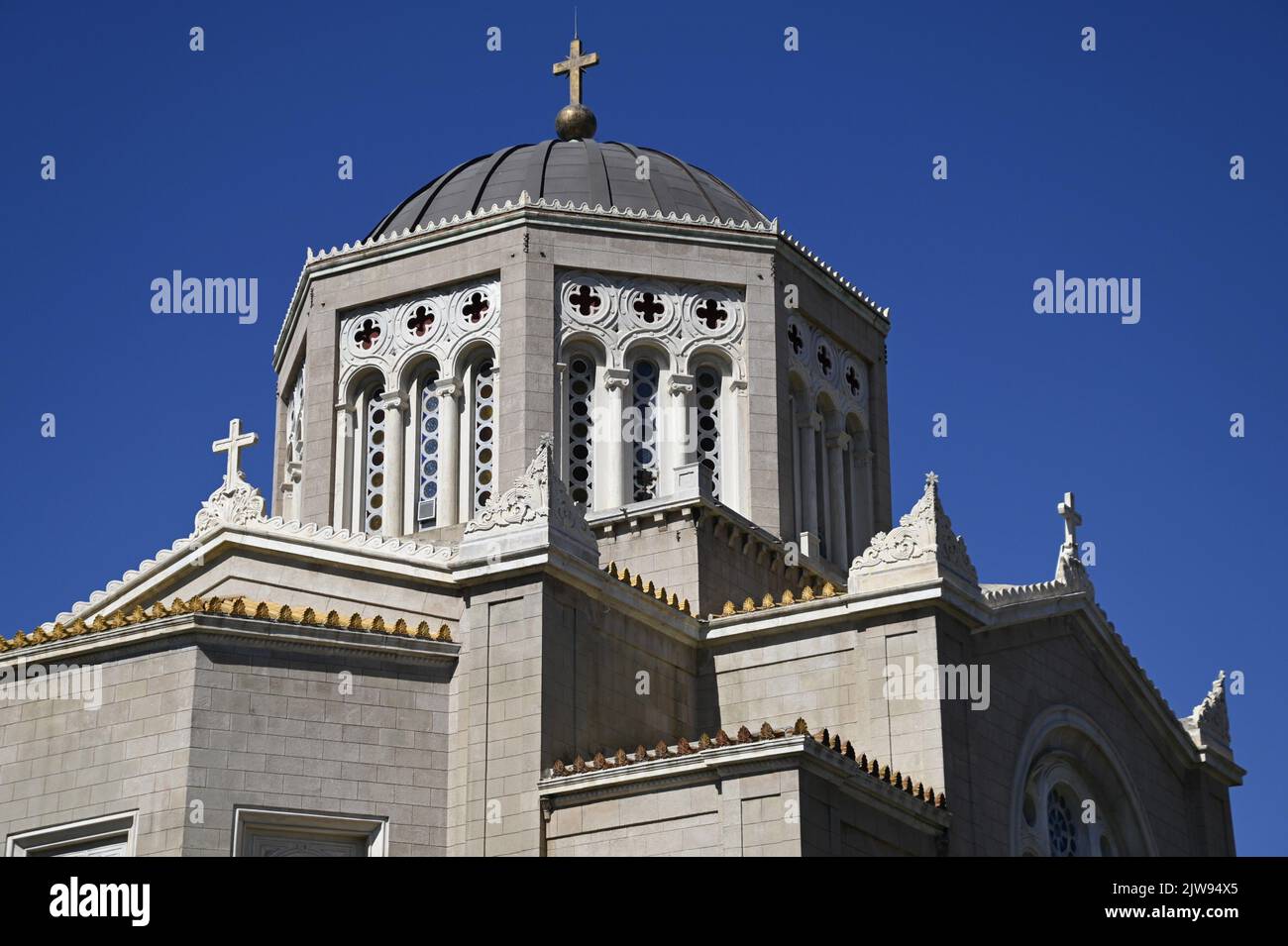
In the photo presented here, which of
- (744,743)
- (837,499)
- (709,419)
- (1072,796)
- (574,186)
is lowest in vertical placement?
(744,743)

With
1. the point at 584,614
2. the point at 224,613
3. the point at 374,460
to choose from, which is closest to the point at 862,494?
the point at 374,460

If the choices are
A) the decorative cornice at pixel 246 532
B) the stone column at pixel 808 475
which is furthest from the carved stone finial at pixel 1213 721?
the decorative cornice at pixel 246 532

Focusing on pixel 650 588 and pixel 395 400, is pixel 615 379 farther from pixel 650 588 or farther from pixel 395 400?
pixel 650 588

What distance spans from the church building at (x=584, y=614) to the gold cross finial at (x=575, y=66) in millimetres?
87

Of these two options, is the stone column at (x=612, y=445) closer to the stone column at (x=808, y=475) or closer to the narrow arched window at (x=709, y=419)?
the narrow arched window at (x=709, y=419)

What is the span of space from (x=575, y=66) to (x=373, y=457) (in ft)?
30.7

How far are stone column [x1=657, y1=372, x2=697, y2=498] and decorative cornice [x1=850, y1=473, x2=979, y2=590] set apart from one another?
533 cm

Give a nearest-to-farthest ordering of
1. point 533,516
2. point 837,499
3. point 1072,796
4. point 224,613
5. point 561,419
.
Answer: point 224,613, point 533,516, point 1072,796, point 561,419, point 837,499

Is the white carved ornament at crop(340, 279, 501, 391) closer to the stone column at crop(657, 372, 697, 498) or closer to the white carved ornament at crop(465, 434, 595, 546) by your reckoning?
the stone column at crop(657, 372, 697, 498)

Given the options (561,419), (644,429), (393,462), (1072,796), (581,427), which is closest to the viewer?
(1072,796)

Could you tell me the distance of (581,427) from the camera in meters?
35.5

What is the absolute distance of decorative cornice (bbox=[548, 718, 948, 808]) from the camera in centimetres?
2656

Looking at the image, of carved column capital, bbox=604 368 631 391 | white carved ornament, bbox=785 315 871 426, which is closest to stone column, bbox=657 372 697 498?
carved column capital, bbox=604 368 631 391
